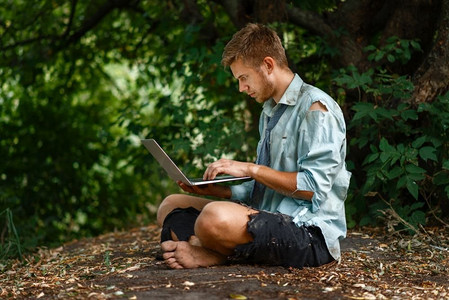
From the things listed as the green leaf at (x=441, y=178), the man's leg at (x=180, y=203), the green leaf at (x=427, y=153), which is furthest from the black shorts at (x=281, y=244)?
the green leaf at (x=441, y=178)

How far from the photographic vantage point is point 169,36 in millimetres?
6902

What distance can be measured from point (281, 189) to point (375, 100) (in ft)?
6.09

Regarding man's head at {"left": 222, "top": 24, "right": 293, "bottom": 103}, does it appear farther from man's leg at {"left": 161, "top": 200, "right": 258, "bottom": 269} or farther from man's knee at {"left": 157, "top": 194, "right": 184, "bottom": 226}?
man's knee at {"left": 157, "top": 194, "right": 184, "bottom": 226}

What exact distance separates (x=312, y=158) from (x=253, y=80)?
21.1 inches

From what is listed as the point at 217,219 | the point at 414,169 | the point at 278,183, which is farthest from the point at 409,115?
the point at 217,219

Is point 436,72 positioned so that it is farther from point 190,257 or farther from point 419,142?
point 190,257

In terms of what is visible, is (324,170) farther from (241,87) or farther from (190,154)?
(190,154)

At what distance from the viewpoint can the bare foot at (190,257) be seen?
346cm

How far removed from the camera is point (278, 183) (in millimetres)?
3354

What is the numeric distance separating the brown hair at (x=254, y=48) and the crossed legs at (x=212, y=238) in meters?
0.76

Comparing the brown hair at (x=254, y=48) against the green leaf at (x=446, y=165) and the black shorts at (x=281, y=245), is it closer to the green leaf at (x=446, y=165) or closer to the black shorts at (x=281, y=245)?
the black shorts at (x=281, y=245)

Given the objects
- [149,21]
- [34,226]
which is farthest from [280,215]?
[34,226]

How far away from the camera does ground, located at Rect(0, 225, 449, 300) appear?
9.95 ft

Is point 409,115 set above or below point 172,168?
above
